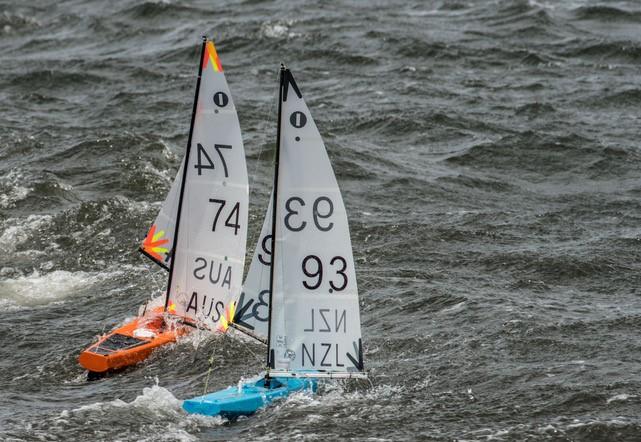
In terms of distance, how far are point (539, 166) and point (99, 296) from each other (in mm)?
17469

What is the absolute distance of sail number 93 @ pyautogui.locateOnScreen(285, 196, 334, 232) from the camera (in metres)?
20.4

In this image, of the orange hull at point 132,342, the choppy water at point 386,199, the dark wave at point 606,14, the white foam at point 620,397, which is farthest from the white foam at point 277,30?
the white foam at point 620,397

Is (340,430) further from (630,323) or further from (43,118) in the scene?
(43,118)

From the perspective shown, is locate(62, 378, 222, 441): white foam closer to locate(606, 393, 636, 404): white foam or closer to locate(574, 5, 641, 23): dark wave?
locate(606, 393, 636, 404): white foam

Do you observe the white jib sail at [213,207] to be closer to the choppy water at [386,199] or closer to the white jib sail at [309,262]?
the choppy water at [386,199]

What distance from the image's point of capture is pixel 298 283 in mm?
20938

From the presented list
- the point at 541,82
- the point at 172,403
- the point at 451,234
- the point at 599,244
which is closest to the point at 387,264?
the point at 451,234

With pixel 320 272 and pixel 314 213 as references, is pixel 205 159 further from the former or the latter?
pixel 320 272

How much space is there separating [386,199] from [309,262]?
17.2 metres

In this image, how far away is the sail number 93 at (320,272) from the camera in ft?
67.9

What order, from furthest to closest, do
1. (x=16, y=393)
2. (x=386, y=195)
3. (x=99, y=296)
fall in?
(x=386, y=195) → (x=99, y=296) → (x=16, y=393)

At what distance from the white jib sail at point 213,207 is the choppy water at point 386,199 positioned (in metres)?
1.56

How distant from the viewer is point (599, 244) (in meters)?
32.8

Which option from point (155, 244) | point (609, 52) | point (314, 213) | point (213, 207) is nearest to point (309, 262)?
point (314, 213)
